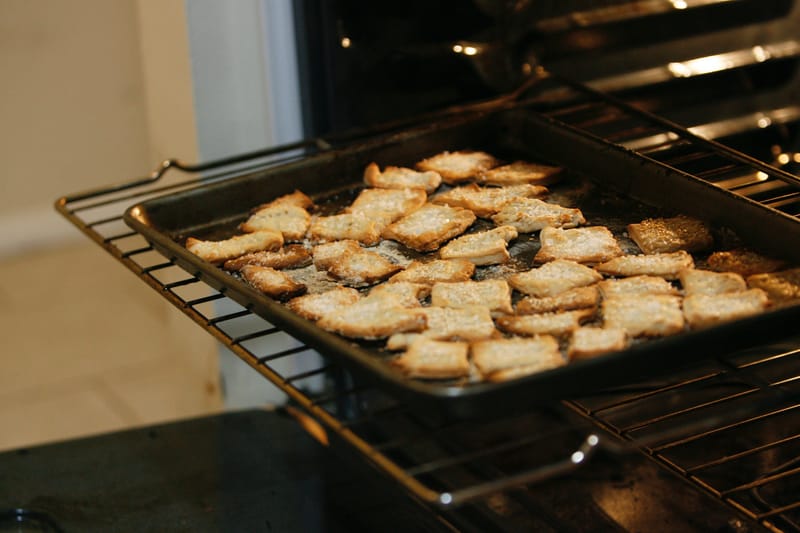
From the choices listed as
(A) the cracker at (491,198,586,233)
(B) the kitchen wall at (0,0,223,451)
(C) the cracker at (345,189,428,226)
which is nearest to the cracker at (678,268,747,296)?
(A) the cracker at (491,198,586,233)

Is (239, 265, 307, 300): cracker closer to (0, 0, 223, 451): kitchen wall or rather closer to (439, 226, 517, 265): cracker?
(439, 226, 517, 265): cracker

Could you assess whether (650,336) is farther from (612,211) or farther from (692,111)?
(692,111)

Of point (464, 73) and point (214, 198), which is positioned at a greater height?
point (464, 73)

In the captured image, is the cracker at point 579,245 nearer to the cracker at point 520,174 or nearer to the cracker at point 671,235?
the cracker at point 671,235

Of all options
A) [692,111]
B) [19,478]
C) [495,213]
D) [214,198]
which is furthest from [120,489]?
[692,111]

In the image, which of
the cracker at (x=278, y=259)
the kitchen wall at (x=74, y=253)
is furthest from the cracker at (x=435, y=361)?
the kitchen wall at (x=74, y=253)

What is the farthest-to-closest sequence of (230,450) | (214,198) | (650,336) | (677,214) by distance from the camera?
(230,450), (214,198), (677,214), (650,336)

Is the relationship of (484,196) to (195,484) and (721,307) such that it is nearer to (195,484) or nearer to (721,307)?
(721,307)
